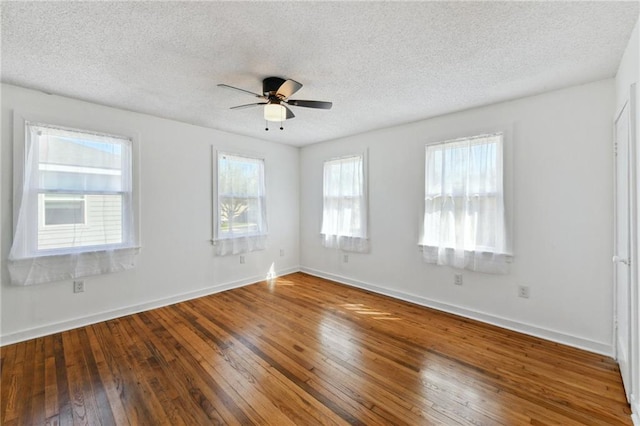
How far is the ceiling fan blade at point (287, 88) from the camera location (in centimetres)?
231

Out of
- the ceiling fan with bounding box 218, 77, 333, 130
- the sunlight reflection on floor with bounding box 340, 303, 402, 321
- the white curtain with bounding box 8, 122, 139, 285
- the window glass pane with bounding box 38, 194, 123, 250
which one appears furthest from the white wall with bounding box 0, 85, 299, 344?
the sunlight reflection on floor with bounding box 340, 303, 402, 321

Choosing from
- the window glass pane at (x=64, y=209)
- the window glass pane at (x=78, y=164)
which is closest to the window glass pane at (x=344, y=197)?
the window glass pane at (x=78, y=164)

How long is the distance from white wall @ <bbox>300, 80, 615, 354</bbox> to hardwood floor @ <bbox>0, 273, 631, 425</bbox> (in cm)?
27

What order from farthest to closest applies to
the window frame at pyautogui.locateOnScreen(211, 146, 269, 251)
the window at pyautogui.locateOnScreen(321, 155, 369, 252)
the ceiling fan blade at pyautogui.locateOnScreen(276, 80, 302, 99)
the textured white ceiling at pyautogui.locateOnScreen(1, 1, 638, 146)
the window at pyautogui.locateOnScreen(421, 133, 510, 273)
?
1. the window at pyautogui.locateOnScreen(321, 155, 369, 252)
2. the window frame at pyautogui.locateOnScreen(211, 146, 269, 251)
3. the window at pyautogui.locateOnScreen(421, 133, 510, 273)
4. the ceiling fan blade at pyautogui.locateOnScreen(276, 80, 302, 99)
5. the textured white ceiling at pyautogui.locateOnScreen(1, 1, 638, 146)

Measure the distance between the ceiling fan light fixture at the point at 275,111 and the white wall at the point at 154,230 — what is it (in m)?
1.97

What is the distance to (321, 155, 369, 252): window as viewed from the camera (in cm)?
448

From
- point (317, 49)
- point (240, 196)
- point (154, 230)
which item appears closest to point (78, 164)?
point (154, 230)

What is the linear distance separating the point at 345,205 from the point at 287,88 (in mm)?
2613

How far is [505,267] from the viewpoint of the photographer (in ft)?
9.98

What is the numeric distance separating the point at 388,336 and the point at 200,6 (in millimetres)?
3150

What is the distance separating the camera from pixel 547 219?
2.81 meters

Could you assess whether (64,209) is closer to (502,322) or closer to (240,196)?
(240,196)

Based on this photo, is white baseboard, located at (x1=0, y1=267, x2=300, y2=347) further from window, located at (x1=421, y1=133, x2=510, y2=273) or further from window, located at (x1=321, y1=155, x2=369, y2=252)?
window, located at (x1=421, y1=133, x2=510, y2=273)

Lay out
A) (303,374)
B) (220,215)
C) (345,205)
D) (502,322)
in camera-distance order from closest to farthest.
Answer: (303,374)
(502,322)
(220,215)
(345,205)
